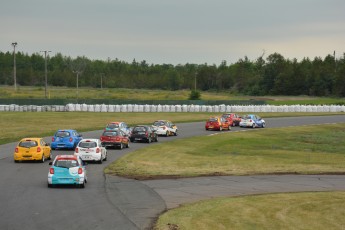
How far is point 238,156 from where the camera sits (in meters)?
45.5

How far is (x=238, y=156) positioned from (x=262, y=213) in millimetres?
22247

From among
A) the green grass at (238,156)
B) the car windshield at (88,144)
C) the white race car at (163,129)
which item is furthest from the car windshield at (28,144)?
the white race car at (163,129)

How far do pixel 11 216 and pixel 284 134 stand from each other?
50.4 m

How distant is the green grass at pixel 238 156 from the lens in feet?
120

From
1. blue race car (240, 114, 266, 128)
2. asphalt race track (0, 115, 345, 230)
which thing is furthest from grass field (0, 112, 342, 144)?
asphalt race track (0, 115, 345, 230)

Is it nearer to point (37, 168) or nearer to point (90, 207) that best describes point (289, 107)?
point (37, 168)

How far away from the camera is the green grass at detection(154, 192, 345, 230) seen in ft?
68.9

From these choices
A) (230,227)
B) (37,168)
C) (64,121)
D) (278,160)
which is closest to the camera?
(230,227)

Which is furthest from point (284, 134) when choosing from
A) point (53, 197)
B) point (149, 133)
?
point (53, 197)

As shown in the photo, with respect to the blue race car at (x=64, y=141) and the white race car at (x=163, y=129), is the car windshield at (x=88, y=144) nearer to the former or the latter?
the blue race car at (x=64, y=141)

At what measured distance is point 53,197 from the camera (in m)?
25.5

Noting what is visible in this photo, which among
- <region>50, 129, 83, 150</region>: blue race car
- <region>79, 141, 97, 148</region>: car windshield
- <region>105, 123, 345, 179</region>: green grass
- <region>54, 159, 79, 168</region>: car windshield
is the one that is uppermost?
<region>54, 159, 79, 168</region>: car windshield

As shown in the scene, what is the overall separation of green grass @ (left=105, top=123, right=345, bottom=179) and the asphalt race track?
2.07 meters

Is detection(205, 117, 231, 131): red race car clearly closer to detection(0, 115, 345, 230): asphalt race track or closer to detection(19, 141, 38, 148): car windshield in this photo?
detection(0, 115, 345, 230): asphalt race track
